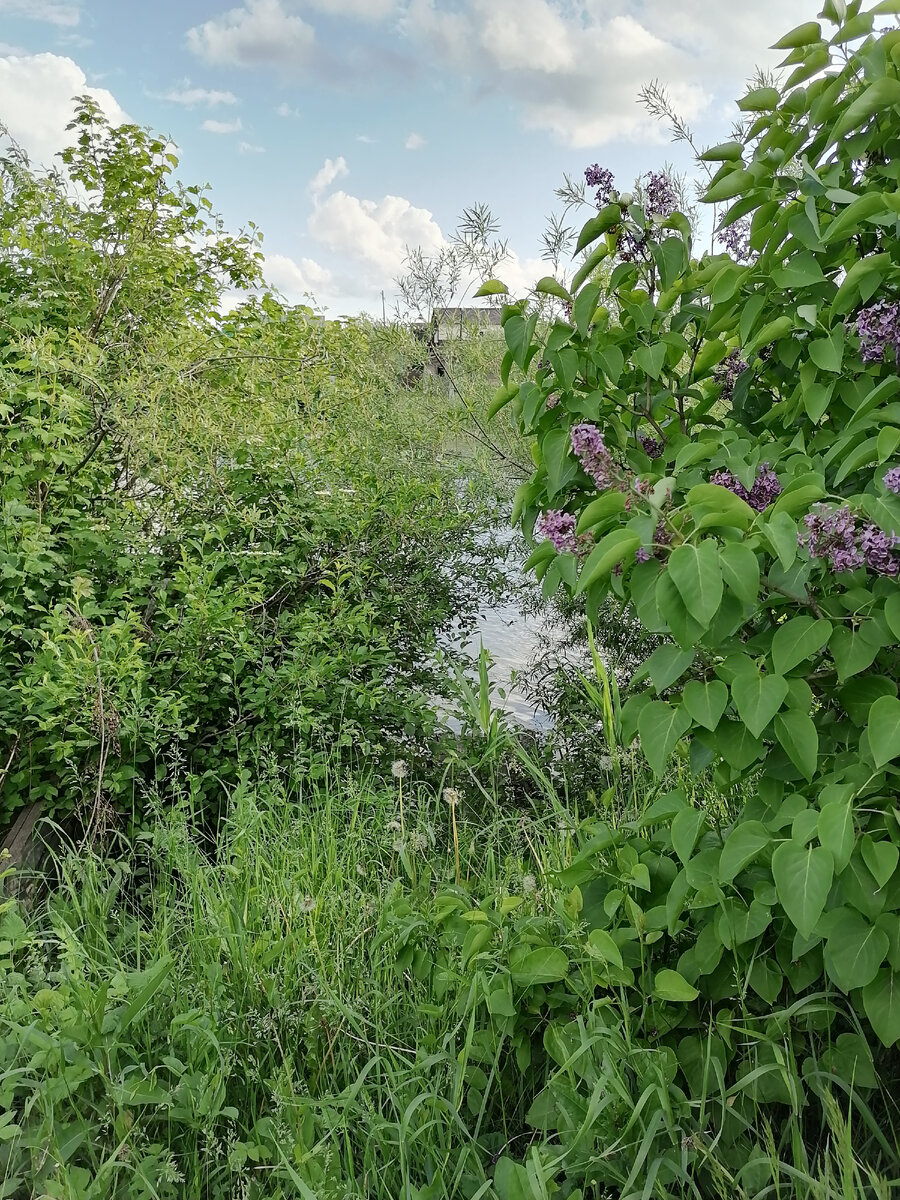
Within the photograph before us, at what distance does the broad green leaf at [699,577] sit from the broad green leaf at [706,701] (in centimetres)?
19

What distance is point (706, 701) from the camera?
1.30m

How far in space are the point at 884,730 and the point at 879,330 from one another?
0.71m

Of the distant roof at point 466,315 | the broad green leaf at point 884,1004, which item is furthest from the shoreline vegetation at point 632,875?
the distant roof at point 466,315

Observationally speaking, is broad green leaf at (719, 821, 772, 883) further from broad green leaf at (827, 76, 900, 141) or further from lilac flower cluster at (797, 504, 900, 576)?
broad green leaf at (827, 76, 900, 141)

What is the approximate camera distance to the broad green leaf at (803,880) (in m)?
1.16

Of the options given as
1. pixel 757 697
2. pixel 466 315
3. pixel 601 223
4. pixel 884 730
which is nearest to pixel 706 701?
pixel 757 697

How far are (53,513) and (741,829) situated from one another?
2.86 metres

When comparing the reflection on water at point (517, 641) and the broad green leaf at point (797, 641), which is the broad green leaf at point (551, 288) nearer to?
the broad green leaf at point (797, 641)

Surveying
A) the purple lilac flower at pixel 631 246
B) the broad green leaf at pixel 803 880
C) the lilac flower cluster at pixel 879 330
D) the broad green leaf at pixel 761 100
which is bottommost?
the broad green leaf at pixel 803 880

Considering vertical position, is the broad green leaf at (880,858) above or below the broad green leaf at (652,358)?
below

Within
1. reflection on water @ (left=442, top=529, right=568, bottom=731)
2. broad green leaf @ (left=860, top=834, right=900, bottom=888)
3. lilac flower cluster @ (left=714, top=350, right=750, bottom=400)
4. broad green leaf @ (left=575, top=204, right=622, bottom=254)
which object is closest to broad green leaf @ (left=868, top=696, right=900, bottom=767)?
broad green leaf @ (left=860, top=834, right=900, bottom=888)

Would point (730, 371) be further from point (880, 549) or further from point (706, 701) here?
point (706, 701)

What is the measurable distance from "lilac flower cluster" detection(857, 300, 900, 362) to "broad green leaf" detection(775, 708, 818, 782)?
657 millimetres

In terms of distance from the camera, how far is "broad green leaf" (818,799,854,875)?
1.16 metres
